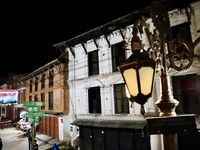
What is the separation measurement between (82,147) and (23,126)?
55.3 ft

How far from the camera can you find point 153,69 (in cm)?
363

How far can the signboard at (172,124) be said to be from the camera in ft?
11.2

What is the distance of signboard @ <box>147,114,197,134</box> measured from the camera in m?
3.42

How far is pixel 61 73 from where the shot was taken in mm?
23344

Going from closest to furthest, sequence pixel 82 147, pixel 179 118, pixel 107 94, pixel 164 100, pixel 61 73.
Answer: pixel 179 118
pixel 164 100
pixel 107 94
pixel 82 147
pixel 61 73

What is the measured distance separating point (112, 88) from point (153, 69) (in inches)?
548

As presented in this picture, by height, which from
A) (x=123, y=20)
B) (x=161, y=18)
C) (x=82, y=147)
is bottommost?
(x=82, y=147)

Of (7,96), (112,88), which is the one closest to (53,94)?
(7,96)

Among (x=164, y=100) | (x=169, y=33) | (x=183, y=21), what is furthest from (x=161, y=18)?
(x=183, y=21)

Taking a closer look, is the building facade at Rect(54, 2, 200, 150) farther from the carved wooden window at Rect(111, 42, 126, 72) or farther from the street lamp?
the street lamp

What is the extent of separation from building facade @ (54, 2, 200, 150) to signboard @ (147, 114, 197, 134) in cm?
1026

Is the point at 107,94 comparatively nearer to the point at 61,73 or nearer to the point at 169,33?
the point at 61,73

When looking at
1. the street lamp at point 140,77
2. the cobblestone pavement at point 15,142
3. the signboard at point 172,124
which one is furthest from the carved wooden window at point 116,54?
the signboard at point 172,124

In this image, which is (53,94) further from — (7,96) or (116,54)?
(116,54)
